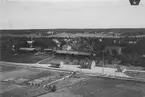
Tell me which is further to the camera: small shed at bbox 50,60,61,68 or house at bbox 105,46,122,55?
small shed at bbox 50,60,61,68

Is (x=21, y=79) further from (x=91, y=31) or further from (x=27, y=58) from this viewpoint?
(x=91, y=31)

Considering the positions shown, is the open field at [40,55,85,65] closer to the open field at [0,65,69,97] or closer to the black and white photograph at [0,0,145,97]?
the black and white photograph at [0,0,145,97]

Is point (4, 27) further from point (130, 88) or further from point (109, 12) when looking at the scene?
point (130, 88)

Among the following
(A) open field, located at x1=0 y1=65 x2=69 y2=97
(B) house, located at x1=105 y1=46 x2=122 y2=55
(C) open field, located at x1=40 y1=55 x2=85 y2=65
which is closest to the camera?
(A) open field, located at x1=0 y1=65 x2=69 y2=97

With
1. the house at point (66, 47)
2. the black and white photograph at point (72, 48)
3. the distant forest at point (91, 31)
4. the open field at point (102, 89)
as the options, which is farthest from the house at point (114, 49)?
the house at point (66, 47)

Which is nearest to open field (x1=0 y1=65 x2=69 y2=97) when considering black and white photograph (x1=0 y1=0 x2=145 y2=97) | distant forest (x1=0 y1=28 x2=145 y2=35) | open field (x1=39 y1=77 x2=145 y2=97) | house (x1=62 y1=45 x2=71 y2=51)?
black and white photograph (x1=0 y1=0 x2=145 y2=97)

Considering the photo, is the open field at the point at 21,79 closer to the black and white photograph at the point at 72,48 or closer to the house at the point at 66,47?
the black and white photograph at the point at 72,48

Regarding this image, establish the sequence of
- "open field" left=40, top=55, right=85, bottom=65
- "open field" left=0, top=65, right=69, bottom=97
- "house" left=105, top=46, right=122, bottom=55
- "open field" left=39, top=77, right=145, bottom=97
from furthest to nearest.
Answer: "open field" left=40, top=55, right=85, bottom=65
"house" left=105, top=46, right=122, bottom=55
"open field" left=0, top=65, right=69, bottom=97
"open field" left=39, top=77, right=145, bottom=97

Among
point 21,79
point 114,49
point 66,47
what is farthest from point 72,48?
point 21,79

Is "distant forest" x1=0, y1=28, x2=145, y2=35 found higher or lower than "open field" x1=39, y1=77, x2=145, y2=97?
higher
